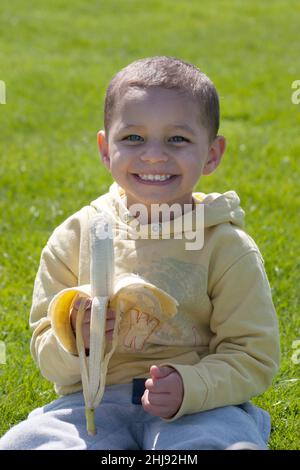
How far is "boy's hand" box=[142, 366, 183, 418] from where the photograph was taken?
283 centimetres

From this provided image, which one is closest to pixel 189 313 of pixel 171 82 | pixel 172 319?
pixel 172 319

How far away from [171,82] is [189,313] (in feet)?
2.69

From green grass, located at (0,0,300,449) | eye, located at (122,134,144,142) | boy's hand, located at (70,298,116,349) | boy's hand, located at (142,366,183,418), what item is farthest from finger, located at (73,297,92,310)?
green grass, located at (0,0,300,449)

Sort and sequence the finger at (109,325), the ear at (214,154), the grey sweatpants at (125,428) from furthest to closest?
the ear at (214,154) → the finger at (109,325) → the grey sweatpants at (125,428)

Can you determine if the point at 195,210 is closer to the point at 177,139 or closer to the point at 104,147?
the point at 177,139

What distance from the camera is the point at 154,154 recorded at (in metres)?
3.03

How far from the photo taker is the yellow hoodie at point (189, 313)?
297 cm

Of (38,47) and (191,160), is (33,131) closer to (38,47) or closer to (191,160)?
(38,47)

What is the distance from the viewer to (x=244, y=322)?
3027mm

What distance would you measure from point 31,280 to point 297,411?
182 centimetres

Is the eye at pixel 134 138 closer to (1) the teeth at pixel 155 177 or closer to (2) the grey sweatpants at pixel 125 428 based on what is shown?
(1) the teeth at pixel 155 177

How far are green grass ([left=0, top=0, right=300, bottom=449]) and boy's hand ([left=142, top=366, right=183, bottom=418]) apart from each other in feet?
2.68

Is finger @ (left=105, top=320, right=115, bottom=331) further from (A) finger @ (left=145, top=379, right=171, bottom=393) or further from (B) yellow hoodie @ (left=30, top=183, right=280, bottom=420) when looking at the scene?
(A) finger @ (left=145, top=379, right=171, bottom=393)

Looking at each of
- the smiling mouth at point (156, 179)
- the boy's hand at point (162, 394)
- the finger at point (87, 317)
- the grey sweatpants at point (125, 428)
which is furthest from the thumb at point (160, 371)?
the smiling mouth at point (156, 179)
